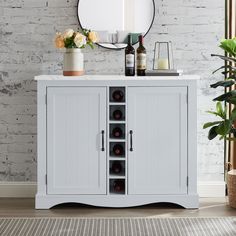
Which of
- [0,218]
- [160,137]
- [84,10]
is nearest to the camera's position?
[0,218]

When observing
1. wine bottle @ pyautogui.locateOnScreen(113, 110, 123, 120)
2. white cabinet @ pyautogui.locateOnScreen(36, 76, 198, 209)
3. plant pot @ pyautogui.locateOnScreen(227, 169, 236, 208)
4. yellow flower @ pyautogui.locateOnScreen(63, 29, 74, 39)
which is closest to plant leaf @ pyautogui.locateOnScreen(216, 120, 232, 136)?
white cabinet @ pyautogui.locateOnScreen(36, 76, 198, 209)

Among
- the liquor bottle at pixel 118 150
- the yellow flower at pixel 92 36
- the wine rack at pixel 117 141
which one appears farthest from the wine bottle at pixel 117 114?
the yellow flower at pixel 92 36

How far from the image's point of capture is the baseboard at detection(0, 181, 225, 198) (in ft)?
17.1

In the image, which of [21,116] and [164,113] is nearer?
[164,113]

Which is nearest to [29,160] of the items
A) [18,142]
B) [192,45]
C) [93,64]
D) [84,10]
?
[18,142]

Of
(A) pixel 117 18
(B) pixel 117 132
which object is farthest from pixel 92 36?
(B) pixel 117 132

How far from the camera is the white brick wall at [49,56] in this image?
202 inches

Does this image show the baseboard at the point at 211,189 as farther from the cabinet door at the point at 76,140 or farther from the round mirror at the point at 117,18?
the round mirror at the point at 117,18

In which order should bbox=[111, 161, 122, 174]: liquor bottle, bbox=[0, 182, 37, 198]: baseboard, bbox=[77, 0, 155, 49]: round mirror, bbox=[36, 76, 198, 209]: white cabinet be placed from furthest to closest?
bbox=[0, 182, 37, 198]: baseboard
bbox=[77, 0, 155, 49]: round mirror
bbox=[111, 161, 122, 174]: liquor bottle
bbox=[36, 76, 198, 209]: white cabinet

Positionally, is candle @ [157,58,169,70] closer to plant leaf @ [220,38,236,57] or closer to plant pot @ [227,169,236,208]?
plant leaf @ [220,38,236,57]

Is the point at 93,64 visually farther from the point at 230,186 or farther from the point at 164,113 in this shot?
the point at 230,186

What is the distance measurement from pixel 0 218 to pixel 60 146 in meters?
0.69

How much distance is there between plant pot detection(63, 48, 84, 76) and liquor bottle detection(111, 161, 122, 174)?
0.73 m

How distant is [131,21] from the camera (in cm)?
511
